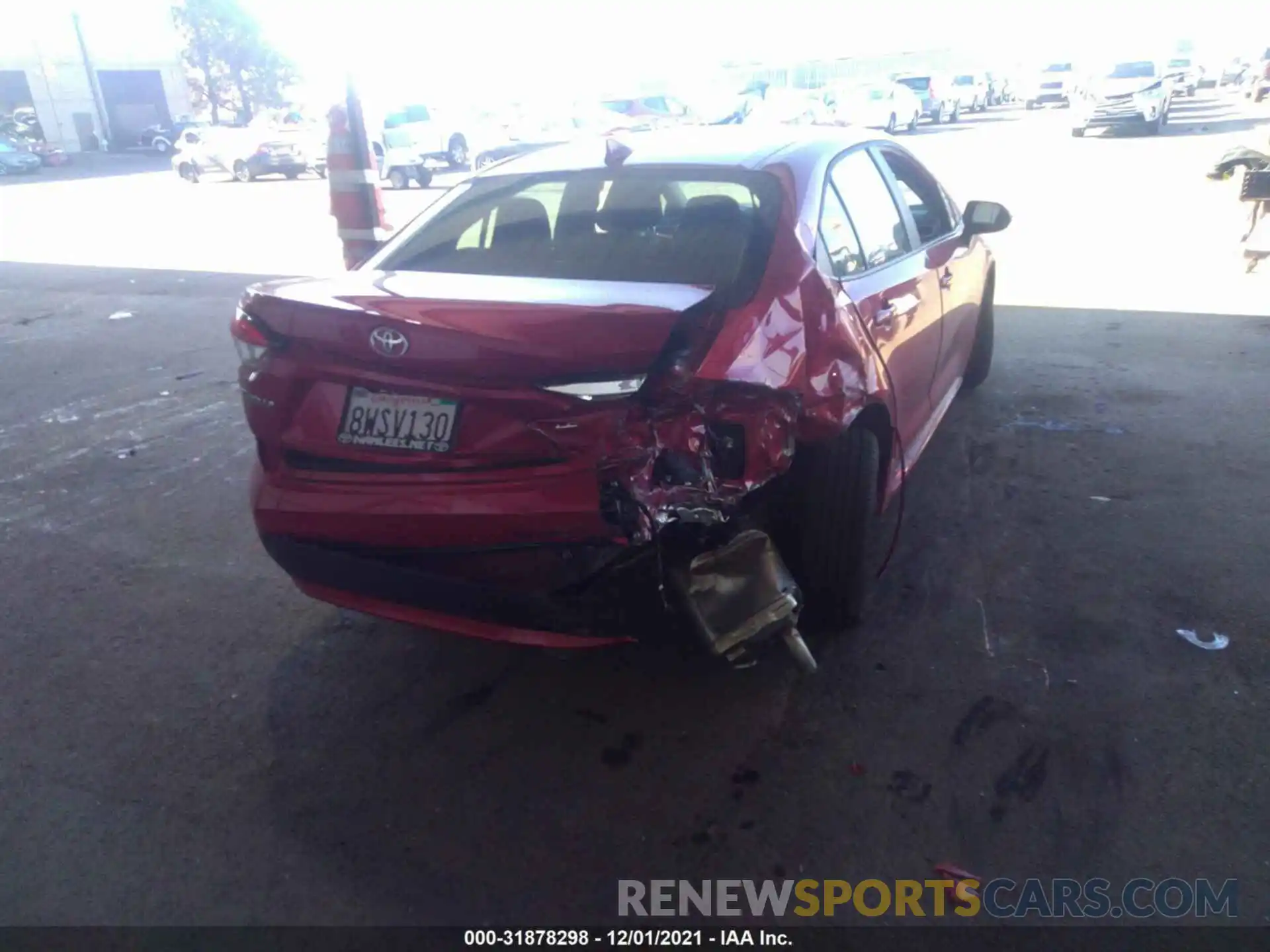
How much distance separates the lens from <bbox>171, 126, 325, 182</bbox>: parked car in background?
84.2 ft

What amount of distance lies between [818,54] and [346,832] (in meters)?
57.9

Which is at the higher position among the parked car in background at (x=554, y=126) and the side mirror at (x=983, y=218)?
the side mirror at (x=983, y=218)

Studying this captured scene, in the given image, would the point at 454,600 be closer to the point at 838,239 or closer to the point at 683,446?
the point at 683,446

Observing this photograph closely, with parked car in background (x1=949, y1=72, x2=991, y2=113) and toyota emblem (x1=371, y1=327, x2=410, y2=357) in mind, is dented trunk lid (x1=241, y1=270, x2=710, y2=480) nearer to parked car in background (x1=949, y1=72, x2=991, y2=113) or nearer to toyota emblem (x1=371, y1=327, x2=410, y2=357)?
toyota emblem (x1=371, y1=327, x2=410, y2=357)

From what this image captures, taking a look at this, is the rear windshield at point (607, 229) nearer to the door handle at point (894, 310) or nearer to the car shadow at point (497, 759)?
the door handle at point (894, 310)

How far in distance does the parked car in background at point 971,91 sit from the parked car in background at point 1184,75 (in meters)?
6.42

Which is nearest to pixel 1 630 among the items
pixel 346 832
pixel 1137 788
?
pixel 346 832

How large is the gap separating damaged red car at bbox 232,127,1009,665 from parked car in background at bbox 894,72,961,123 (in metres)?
31.5

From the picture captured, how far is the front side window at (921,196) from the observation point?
4309 millimetres

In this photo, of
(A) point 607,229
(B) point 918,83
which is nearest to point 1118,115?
(B) point 918,83

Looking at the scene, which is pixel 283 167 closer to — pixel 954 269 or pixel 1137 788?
pixel 954 269

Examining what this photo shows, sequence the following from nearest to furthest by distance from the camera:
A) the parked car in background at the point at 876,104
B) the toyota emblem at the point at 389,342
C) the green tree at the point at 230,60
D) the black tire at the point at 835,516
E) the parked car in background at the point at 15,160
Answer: the toyota emblem at the point at 389,342 < the black tire at the point at 835,516 < the parked car in background at the point at 876,104 < the parked car in background at the point at 15,160 < the green tree at the point at 230,60

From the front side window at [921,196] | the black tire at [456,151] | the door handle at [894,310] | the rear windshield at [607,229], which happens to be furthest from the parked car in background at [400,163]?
the door handle at [894,310]

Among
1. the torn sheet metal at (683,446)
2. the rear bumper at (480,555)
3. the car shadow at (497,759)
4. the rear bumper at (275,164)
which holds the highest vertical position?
the torn sheet metal at (683,446)
